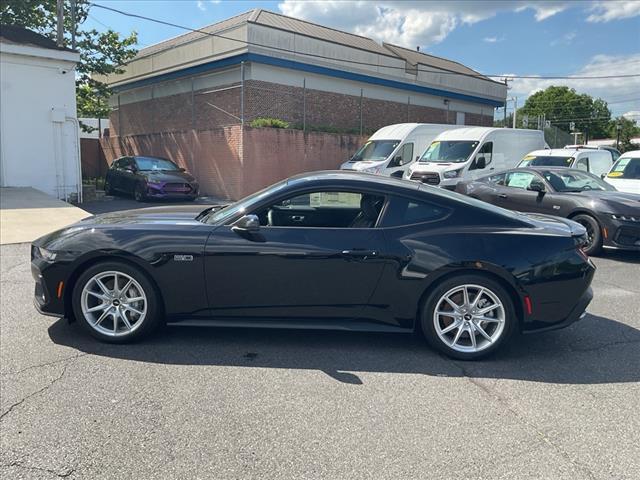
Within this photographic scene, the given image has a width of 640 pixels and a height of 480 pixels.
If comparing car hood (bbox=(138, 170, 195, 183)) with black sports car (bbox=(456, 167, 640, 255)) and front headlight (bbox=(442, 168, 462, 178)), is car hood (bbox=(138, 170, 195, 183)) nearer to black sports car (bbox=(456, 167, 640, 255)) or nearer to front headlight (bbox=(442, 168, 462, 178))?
front headlight (bbox=(442, 168, 462, 178))

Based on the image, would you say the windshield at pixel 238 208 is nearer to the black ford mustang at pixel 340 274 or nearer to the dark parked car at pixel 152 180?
the black ford mustang at pixel 340 274

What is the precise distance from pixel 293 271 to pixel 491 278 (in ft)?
5.11

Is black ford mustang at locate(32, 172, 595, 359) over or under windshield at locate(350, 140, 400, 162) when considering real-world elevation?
under

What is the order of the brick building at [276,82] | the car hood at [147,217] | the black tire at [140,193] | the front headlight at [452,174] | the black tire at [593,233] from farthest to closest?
the brick building at [276,82] → the black tire at [140,193] → the front headlight at [452,174] → the black tire at [593,233] → the car hood at [147,217]

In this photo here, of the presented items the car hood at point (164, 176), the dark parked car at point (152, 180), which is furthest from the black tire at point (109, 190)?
the car hood at point (164, 176)

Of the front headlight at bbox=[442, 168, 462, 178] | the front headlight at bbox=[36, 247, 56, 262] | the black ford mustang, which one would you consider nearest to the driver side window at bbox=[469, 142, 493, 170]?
the front headlight at bbox=[442, 168, 462, 178]

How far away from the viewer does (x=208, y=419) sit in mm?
3178

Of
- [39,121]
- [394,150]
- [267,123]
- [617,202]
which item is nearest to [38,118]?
[39,121]

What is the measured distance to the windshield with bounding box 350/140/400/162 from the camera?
17289 millimetres

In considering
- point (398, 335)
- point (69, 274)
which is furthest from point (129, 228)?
point (398, 335)

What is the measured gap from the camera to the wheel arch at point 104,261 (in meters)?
4.18

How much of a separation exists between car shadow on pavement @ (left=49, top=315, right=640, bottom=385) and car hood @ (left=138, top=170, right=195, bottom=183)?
11912 mm

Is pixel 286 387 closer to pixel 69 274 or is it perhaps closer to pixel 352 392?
pixel 352 392

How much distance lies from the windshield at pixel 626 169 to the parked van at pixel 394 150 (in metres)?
6.61
